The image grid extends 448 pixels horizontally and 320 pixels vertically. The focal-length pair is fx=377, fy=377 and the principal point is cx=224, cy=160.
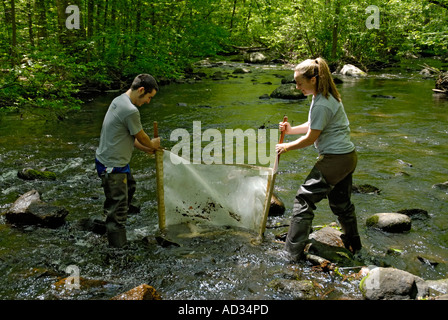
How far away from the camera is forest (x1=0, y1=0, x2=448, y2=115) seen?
8.29 m

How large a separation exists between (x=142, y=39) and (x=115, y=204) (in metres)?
13.0

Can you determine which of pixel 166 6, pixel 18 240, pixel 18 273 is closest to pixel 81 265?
pixel 18 273

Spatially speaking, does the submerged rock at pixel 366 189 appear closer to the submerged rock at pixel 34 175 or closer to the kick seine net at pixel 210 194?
the kick seine net at pixel 210 194

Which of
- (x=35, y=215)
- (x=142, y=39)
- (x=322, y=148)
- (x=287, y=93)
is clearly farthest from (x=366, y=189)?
(x=142, y=39)

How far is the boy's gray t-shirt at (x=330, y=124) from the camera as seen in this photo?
3.77 meters

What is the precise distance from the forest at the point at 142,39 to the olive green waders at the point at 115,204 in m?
A: 4.03

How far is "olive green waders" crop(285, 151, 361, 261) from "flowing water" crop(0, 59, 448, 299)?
0.31m

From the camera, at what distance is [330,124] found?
389 cm

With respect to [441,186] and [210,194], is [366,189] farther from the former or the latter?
[210,194]

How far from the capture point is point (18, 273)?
390 centimetres

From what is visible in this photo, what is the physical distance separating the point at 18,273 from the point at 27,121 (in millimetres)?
8788

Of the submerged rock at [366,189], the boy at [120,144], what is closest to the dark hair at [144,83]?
the boy at [120,144]

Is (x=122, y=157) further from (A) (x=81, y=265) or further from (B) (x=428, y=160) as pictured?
(B) (x=428, y=160)

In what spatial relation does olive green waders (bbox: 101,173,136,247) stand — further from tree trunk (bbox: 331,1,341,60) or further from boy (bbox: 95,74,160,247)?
tree trunk (bbox: 331,1,341,60)
